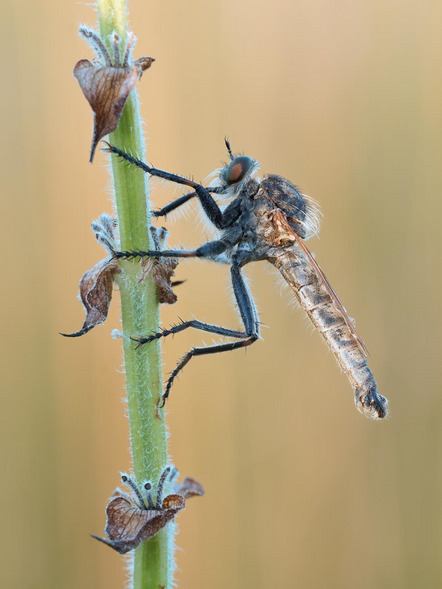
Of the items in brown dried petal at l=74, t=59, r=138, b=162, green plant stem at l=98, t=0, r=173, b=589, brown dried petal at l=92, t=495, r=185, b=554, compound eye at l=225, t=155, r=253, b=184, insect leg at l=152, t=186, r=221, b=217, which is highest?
compound eye at l=225, t=155, r=253, b=184

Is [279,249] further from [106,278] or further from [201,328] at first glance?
[106,278]

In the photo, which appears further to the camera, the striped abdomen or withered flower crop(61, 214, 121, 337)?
the striped abdomen

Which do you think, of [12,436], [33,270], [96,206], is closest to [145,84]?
[96,206]

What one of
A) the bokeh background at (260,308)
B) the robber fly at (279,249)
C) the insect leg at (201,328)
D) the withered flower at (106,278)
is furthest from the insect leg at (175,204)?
the bokeh background at (260,308)

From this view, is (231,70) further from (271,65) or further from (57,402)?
(57,402)

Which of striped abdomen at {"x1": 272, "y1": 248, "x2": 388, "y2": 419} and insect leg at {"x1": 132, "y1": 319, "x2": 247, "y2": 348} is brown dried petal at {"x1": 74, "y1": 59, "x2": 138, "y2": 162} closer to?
insect leg at {"x1": 132, "y1": 319, "x2": 247, "y2": 348}

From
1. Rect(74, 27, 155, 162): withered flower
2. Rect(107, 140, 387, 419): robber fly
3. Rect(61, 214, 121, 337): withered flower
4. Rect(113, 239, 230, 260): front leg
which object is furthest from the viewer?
Rect(107, 140, 387, 419): robber fly

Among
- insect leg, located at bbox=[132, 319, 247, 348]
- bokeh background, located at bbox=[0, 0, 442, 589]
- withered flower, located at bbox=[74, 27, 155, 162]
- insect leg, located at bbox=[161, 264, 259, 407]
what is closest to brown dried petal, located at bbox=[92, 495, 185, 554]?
insect leg, located at bbox=[132, 319, 247, 348]

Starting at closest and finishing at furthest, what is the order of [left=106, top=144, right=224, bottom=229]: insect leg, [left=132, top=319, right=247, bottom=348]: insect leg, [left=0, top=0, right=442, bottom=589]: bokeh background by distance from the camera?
1. [left=132, top=319, right=247, bottom=348]: insect leg
2. [left=106, top=144, right=224, bottom=229]: insect leg
3. [left=0, top=0, right=442, bottom=589]: bokeh background
